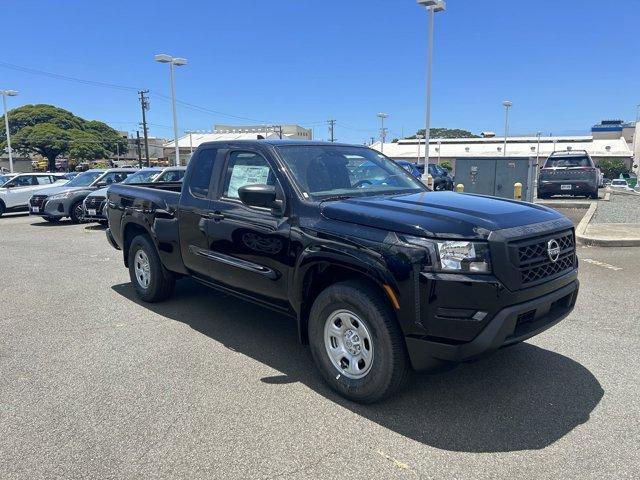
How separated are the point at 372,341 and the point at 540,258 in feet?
4.02

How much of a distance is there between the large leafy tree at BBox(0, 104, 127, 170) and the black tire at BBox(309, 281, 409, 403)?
67.4 metres

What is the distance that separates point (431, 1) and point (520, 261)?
1430cm

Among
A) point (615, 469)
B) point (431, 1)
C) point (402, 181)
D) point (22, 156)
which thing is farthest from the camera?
point (22, 156)

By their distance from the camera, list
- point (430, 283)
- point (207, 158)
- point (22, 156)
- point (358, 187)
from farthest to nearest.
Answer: point (22, 156) < point (207, 158) < point (358, 187) < point (430, 283)

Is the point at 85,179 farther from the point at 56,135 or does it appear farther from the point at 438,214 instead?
the point at 56,135

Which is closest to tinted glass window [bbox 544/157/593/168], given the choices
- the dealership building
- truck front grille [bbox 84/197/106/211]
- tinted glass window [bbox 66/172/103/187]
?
truck front grille [bbox 84/197/106/211]

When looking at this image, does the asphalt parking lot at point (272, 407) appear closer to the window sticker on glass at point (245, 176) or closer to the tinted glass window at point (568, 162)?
the window sticker on glass at point (245, 176)

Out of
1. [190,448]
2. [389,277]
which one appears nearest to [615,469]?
[389,277]

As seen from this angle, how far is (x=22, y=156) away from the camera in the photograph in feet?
213

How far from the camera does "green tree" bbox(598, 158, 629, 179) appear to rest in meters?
62.3

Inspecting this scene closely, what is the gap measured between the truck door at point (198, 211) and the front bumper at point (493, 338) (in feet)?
7.92

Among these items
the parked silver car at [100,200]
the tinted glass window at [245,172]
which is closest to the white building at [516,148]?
the parked silver car at [100,200]

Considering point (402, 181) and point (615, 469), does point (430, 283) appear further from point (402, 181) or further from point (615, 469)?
point (402, 181)

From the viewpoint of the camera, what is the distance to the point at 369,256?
3258 mm
